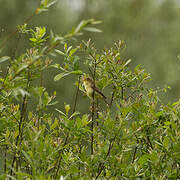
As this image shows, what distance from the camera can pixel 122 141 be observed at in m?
0.75

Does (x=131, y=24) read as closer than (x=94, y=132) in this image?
No

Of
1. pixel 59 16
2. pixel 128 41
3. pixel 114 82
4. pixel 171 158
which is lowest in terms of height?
pixel 171 158

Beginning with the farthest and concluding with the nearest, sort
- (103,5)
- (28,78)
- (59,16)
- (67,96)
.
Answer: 1. (103,5)
2. (59,16)
3. (67,96)
4. (28,78)

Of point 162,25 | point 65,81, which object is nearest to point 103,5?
point 162,25

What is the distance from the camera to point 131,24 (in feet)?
18.7

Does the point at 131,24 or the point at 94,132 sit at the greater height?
the point at 131,24

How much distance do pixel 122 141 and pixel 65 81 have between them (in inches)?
163

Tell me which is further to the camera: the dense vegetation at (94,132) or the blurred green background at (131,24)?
the blurred green background at (131,24)

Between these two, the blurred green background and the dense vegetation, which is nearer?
the dense vegetation

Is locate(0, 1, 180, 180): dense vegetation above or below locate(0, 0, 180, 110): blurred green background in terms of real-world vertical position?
below

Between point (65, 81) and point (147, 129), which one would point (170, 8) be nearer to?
point (65, 81)

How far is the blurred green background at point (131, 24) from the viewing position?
16.1 feet

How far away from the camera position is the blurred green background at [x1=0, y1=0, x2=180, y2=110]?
16.1 ft

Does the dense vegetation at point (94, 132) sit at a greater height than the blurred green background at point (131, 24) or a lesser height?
lesser
